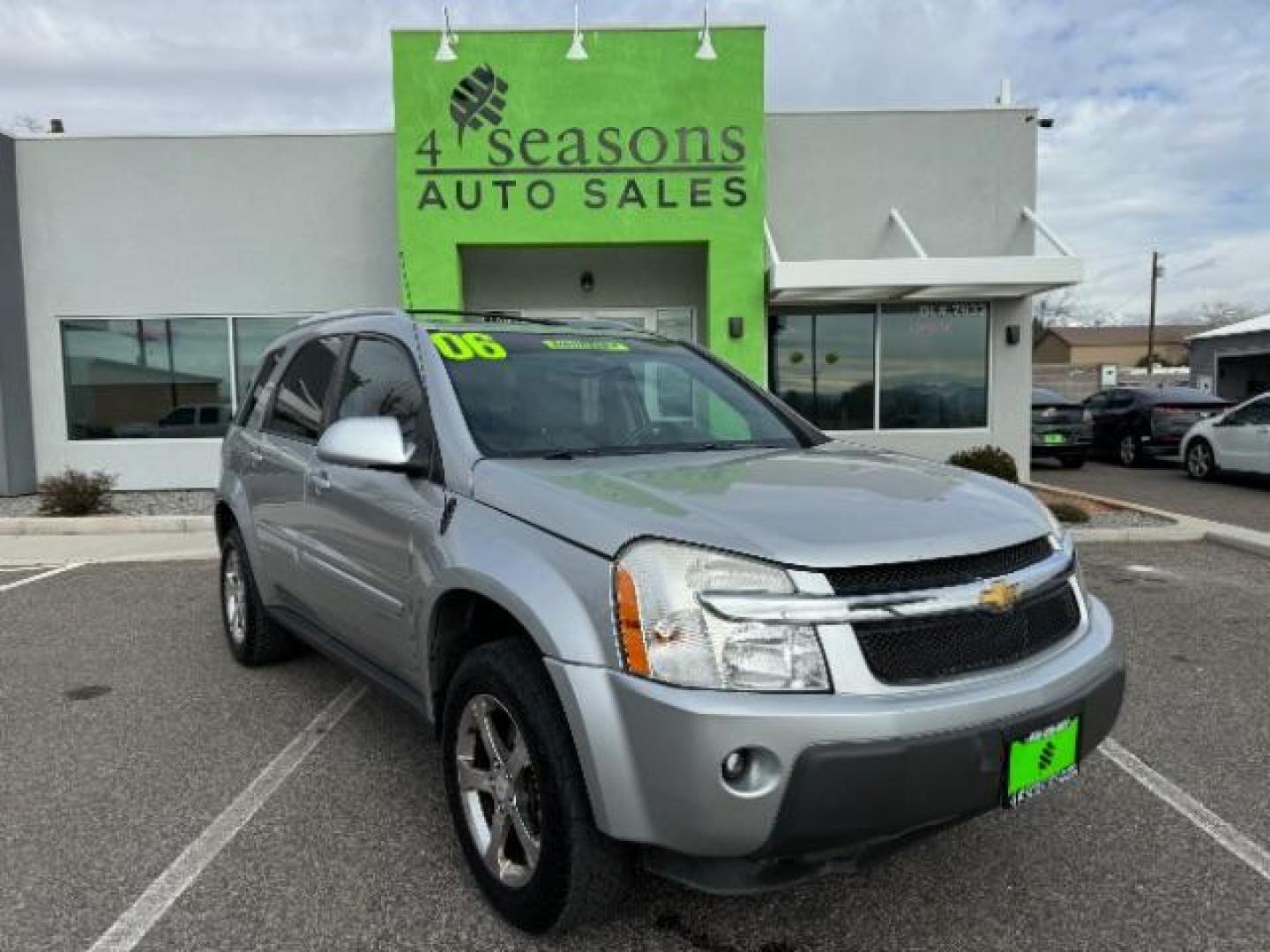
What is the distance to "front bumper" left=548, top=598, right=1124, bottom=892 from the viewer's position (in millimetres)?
2127

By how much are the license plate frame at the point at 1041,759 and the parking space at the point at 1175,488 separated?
9083 mm

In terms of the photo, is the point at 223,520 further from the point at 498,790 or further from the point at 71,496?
the point at 71,496

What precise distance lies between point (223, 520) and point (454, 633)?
9.77ft

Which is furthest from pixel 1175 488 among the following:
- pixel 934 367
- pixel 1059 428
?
pixel 934 367

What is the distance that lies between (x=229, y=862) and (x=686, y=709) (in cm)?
188

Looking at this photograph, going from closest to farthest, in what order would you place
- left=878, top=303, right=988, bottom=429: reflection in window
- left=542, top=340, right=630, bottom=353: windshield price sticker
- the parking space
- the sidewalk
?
Answer: 1. left=542, top=340, right=630, bottom=353: windshield price sticker
2. the sidewalk
3. the parking space
4. left=878, top=303, right=988, bottom=429: reflection in window

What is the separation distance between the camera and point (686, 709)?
7.02 feet

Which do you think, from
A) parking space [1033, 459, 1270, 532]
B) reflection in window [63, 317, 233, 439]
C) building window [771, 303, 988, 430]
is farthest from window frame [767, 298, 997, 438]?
reflection in window [63, 317, 233, 439]

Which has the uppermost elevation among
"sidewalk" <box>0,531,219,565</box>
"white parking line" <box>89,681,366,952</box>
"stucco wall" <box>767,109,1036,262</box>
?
"stucco wall" <box>767,109,1036,262</box>

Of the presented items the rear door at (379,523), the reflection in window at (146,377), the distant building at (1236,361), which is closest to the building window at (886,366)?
the reflection in window at (146,377)

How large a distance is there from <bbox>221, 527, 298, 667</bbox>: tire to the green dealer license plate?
3.77m

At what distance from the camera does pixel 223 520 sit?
537 centimetres

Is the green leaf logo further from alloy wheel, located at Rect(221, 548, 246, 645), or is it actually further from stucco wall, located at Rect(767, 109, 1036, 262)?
alloy wheel, located at Rect(221, 548, 246, 645)

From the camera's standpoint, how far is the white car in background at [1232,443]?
1354cm
